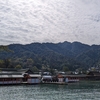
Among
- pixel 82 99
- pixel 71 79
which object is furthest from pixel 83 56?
pixel 82 99

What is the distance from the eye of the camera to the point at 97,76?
6631cm

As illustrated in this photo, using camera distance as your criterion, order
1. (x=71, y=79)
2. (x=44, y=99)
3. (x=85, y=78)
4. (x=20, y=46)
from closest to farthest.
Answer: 1. (x=44, y=99)
2. (x=71, y=79)
3. (x=85, y=78)
4. (x=20, y=46)

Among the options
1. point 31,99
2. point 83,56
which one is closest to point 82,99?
point 31,99

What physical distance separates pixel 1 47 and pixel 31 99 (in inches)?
482

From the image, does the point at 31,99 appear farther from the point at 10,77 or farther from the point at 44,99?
the point at 10,77

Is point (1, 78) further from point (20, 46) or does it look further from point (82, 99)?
point (20, 46)

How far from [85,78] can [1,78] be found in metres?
29.8

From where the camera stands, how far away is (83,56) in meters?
172

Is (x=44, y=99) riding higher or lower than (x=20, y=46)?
lower

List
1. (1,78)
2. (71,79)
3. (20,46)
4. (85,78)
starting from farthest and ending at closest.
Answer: (20,46) < (85,78) < (71,79) < (1,78)

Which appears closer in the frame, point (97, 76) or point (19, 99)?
point (19, 99)

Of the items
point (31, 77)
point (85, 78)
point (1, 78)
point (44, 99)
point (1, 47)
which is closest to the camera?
point (1, 47)

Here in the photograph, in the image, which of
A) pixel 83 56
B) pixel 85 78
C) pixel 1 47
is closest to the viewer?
pixel 1 47

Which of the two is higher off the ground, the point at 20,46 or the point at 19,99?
the point at 20,46
